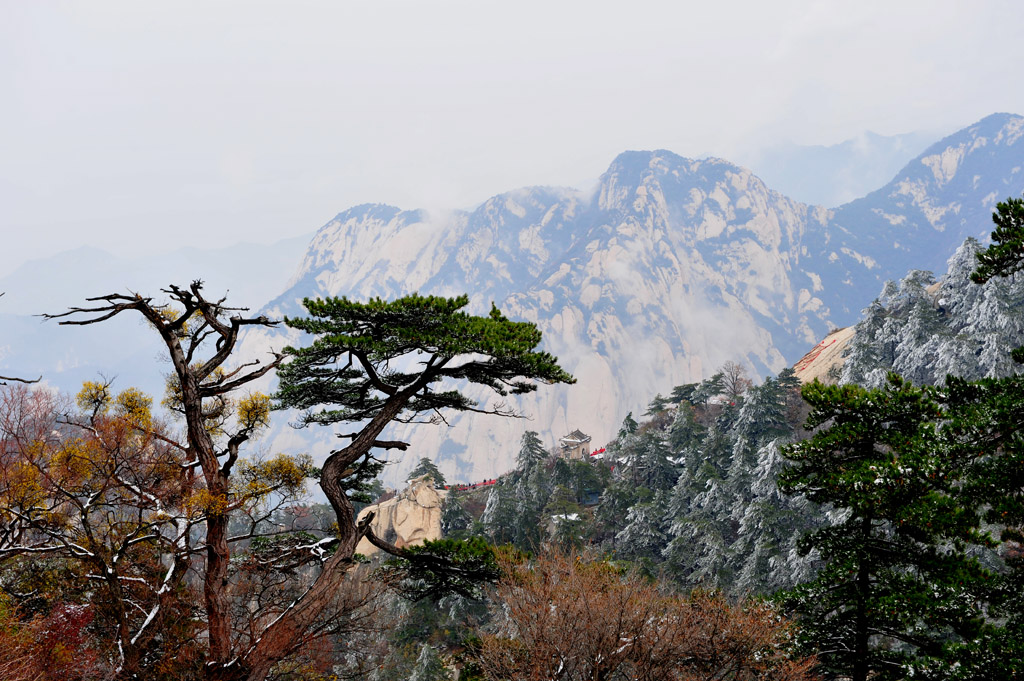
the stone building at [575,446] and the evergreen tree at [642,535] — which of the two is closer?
the evergreen tree at [642,535]

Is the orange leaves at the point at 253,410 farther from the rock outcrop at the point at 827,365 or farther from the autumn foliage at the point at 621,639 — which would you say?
the rock outcrop at the point at 827,365

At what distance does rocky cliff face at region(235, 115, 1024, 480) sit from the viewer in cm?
14462

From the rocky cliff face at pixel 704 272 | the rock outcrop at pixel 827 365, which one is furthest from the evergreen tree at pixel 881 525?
the rocky cliff face at pixel 704 272

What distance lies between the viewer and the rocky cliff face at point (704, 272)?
14462cm

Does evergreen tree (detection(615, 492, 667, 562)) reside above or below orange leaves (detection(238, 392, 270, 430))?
below

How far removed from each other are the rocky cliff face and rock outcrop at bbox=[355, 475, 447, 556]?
288 feet

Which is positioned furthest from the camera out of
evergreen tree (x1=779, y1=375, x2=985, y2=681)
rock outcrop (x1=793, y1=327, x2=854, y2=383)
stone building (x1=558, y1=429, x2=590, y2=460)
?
stone building (x1=558, y1=429, x2=590, y2=460)

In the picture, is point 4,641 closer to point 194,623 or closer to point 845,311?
point 194,623

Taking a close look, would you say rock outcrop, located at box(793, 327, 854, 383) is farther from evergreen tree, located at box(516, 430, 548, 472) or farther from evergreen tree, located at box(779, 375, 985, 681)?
evergreen tree, located at box(779, 375, 985, 681)

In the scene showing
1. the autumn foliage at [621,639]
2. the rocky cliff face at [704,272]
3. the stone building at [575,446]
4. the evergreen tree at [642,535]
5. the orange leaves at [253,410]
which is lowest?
the evergreen tree at [642,535]

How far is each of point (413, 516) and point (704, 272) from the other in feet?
515

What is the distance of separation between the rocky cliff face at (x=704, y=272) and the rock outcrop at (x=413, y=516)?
8783 centimetres

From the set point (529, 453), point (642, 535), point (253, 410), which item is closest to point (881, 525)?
point (253, 410)

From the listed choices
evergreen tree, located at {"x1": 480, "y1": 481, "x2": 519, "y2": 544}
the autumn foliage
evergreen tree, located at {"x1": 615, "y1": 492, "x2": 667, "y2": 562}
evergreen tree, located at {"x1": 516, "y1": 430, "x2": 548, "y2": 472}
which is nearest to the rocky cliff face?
evergreen tree, located at {"x1": 516, "y1": 430, "x2": 548, "y2": 472}
